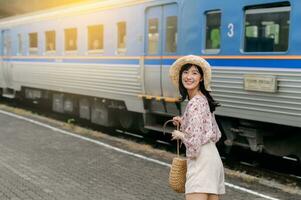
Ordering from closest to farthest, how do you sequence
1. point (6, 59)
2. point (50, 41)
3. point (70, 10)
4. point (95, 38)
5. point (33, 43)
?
point (95, 38) → point (70, 10) → point (50, 41) → point (33, 43) → point (6, 59)

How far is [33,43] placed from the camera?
1666 cm

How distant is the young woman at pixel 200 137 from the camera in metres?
4.03

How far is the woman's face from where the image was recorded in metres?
4.16

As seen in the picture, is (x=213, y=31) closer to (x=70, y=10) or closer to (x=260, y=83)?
(x=260, y=83)

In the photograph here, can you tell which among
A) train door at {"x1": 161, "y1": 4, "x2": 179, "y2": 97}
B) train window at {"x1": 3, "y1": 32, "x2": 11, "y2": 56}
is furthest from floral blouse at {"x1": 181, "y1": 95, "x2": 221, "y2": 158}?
train window at {"x1": 3, "y1": 32, "x2": 11, "y2": 56}

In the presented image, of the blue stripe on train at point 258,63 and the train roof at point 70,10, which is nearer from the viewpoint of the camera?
the blue stripe on train at point 258,63

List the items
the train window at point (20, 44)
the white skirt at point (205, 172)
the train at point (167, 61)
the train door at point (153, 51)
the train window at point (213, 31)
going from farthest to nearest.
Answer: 1. the train window at point (20, 44)
2. the train door at point (153, 51)
3. the train window at point (213, 31)
4. the train at point (167, 61)
5. the white skirt at point (205, 172)

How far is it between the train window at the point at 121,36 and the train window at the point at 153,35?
103cm

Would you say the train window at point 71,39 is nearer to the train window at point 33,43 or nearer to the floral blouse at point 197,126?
the train window at point 33,43

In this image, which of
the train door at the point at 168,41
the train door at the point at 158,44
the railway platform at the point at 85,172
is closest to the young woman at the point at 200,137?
the railway platform at the point at 85,172

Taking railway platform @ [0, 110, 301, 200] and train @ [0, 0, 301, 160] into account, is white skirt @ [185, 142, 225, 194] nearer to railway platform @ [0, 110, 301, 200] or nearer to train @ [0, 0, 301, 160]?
railway platform @ [0, 110, 301, 200]

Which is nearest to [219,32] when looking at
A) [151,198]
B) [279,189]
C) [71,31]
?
[279,189]

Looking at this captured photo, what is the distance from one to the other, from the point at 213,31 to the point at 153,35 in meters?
1.90

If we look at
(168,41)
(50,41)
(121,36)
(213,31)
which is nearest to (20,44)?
(50,41)
